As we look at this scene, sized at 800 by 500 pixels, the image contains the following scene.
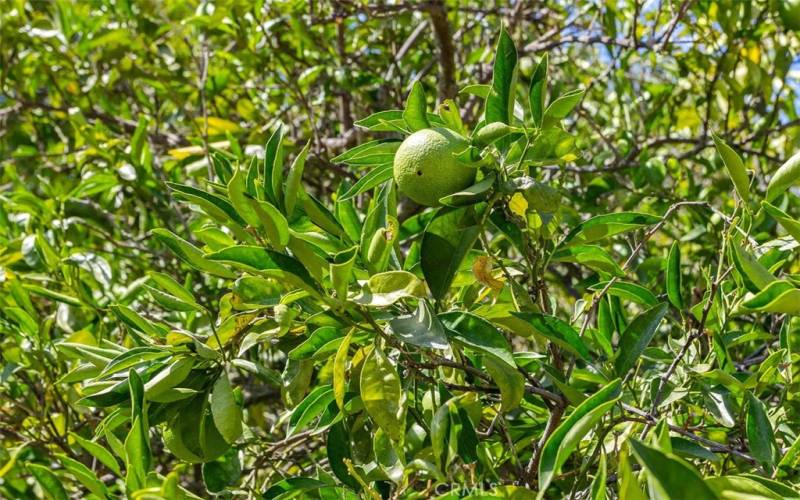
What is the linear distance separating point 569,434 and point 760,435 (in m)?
0.36

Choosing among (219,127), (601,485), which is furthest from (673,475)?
(219,127)

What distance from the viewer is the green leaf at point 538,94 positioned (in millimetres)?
950

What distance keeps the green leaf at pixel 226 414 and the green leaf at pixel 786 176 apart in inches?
26.1

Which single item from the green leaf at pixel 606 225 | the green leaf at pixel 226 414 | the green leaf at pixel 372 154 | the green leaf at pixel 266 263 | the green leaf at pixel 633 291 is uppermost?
the green leaf at pixel 372 154

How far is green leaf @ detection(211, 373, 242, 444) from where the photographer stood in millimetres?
914

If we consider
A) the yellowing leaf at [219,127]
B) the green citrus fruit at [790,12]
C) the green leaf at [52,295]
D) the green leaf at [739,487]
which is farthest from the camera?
the yellowing leaf at [219,127]

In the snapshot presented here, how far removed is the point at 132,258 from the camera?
211 cm

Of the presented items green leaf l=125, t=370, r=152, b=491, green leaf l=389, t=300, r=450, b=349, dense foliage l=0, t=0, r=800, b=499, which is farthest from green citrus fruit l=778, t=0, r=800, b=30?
green leaf l=125, t=370, r=152, b=491

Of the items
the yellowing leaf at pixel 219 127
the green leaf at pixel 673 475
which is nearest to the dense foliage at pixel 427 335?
the green leaf at pixel 673 475

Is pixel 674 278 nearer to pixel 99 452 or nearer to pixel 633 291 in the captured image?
pixel 633 291

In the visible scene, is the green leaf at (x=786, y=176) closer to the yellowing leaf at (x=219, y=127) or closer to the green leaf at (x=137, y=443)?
the green leaf at (x=137, y=443)

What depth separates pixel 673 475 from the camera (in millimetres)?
567

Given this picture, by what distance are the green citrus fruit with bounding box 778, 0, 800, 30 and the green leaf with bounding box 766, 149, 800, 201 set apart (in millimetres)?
1357

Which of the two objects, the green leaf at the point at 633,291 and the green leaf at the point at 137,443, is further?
the green leaf at the point at 633,291
